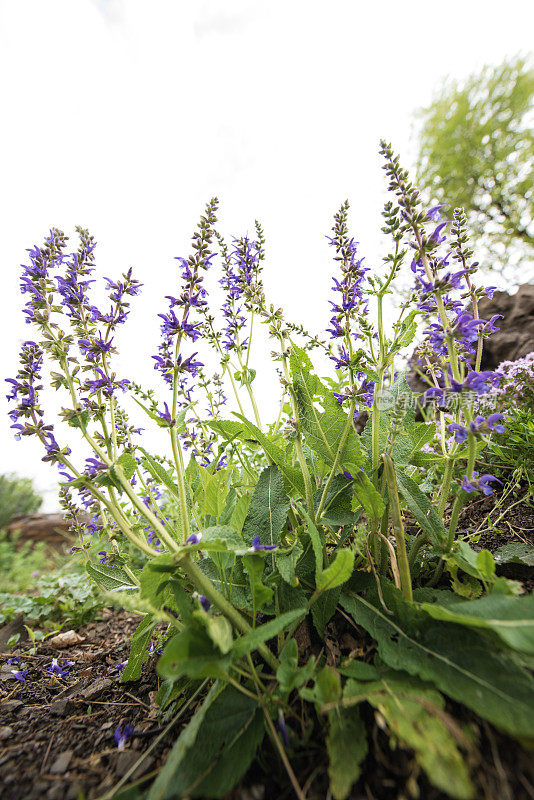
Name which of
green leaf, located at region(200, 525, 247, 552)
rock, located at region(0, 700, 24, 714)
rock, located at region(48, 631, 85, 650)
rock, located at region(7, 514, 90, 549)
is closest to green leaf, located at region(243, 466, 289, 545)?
green leaf, located at region(200, 525, 247, 552)

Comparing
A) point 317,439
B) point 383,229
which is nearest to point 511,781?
point 317,439

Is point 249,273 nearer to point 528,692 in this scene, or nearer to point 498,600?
point 498,600

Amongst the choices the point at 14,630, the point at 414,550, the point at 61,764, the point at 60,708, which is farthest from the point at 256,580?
the point at 14,630

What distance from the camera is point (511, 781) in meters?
0.88

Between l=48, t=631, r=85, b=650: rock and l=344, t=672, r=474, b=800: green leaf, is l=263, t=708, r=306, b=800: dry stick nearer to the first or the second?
l=344, t=672, r=474, b=800: green leaf

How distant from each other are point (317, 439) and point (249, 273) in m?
1.16

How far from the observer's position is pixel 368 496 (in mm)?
1520

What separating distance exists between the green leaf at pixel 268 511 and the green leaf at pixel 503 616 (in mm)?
646

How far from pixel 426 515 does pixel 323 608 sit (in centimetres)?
58

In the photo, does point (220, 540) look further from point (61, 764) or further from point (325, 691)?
point (61, 764)

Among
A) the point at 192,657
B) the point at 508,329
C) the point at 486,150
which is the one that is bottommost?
the point at 192,657

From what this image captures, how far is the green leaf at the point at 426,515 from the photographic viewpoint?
1520 millimetres

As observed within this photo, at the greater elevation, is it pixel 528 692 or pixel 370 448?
pixel 370 448

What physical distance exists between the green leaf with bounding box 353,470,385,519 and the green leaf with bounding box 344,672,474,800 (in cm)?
56
